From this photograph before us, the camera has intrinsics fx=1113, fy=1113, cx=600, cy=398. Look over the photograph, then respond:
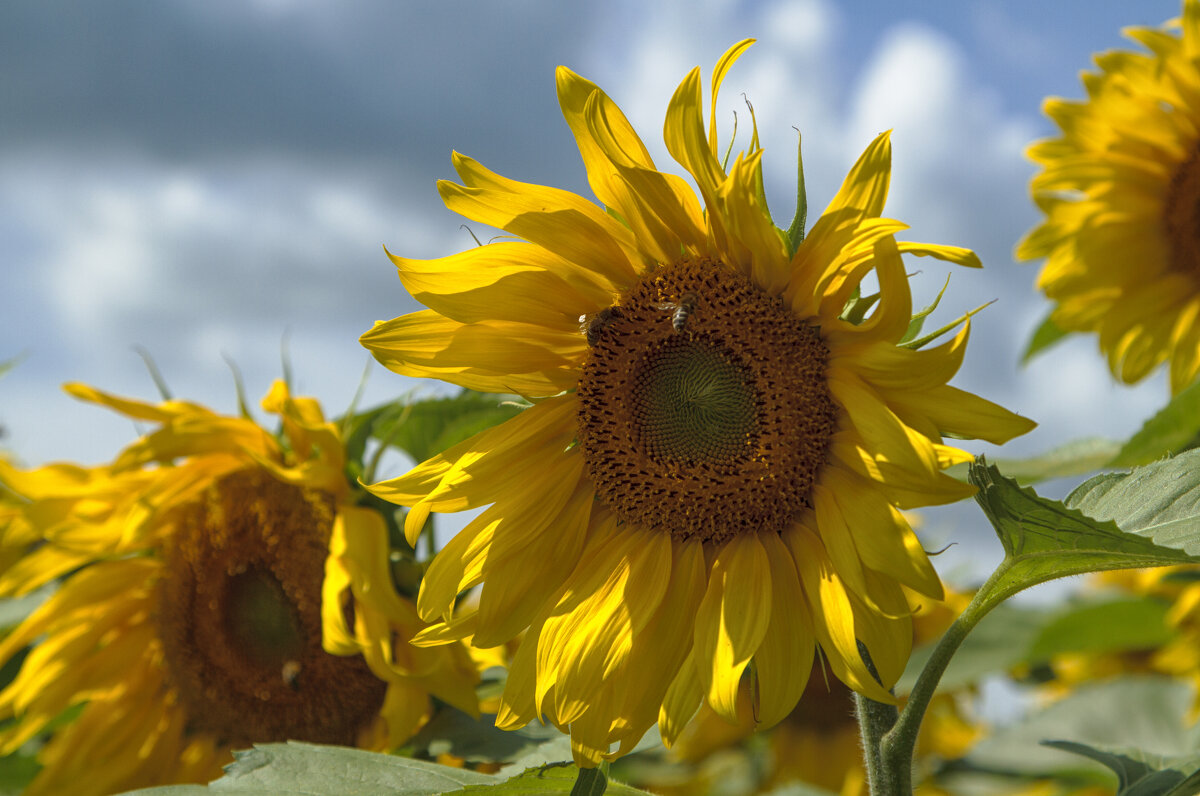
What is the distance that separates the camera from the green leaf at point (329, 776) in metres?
1.62

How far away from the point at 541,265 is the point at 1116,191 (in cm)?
268

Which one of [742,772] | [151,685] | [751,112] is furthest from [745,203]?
[742,772]

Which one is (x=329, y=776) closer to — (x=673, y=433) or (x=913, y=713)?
(x=673, y=433)

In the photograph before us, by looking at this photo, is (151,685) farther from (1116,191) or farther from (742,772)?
(1116,191)

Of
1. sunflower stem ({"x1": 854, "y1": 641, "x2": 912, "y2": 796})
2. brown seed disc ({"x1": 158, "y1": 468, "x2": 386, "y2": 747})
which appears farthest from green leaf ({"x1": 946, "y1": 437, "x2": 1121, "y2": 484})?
brown seed disc ({"x1": 158, "y1": 468, "x2": 386, "y2": 747})

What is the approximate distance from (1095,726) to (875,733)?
2.74 meters

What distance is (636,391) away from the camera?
182 cm

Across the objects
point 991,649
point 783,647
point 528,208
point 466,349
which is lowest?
point 991,649

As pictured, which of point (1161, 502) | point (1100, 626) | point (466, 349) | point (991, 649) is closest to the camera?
point (1161, 502)

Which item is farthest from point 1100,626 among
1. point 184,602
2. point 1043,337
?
point 184,602

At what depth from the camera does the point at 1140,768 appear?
2.00 metres

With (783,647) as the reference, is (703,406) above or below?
above

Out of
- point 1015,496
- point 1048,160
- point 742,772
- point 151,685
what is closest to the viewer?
point 1015,496

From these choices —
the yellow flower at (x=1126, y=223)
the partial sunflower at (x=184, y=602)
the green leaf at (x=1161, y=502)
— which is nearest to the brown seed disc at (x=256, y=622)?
the partial sunflower at (x=184, y=602)
